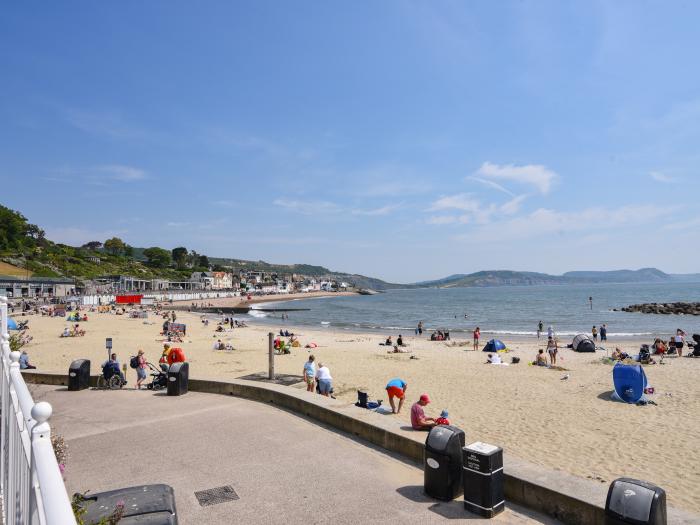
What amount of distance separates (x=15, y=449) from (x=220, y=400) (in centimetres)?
708

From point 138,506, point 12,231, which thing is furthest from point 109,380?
point 12,231

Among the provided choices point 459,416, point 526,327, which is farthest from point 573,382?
point 526,327

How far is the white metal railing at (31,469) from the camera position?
1677 millimetres

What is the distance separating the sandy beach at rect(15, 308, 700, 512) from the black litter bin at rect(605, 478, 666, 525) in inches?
153

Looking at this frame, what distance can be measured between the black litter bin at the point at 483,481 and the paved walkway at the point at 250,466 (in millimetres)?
123

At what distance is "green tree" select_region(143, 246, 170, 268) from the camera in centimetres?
17875

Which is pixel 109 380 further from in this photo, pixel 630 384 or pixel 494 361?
pixel 494 361

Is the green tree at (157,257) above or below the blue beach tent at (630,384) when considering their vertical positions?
above

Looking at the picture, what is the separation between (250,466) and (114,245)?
194099 millimetres

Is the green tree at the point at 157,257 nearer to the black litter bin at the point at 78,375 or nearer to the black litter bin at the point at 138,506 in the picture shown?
the black litter bin at the point at 78,375

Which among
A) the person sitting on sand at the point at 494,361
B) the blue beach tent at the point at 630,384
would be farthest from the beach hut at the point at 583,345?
the blue beach tent at the point at 630,384

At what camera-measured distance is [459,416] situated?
1185cm

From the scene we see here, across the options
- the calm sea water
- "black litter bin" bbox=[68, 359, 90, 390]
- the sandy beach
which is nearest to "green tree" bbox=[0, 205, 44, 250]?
the calm sea water

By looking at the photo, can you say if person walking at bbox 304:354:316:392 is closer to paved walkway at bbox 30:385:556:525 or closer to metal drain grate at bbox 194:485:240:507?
paved walkway at bbox 30:385:556:525
